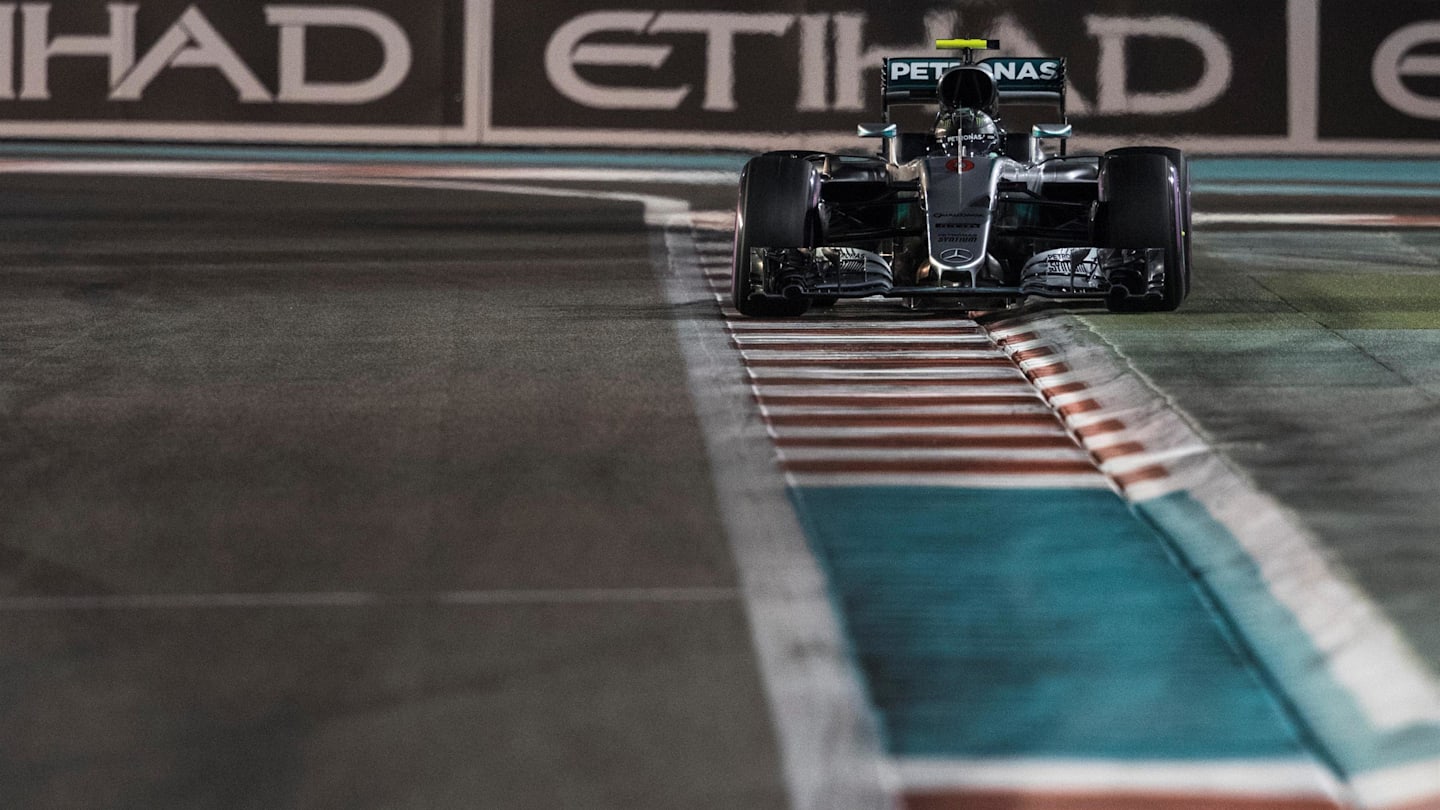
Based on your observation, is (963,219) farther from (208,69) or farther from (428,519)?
(208,69)

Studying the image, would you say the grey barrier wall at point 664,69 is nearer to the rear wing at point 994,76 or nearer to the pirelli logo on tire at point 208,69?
the pirelli logo on tire at point 208,69

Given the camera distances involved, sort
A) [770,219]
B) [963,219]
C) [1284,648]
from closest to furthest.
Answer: [1284,648]
[963,219]
[770,219]

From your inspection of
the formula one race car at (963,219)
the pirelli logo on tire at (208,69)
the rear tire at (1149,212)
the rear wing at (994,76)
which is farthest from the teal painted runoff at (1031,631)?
the pirelli logo on tire at (208,69)

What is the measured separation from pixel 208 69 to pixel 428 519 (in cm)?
1617

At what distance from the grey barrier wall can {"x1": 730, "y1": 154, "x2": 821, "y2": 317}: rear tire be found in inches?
436

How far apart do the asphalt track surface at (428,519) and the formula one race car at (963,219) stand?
33 centimetres

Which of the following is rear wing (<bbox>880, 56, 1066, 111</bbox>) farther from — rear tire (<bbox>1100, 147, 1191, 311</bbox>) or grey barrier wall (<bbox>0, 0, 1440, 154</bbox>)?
grey barrier wall (<bbox>0, 0, 1440, 154</bbox>)

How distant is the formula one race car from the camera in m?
9.01

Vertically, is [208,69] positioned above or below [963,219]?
above

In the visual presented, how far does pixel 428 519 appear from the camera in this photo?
5719mm

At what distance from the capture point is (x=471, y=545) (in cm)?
546

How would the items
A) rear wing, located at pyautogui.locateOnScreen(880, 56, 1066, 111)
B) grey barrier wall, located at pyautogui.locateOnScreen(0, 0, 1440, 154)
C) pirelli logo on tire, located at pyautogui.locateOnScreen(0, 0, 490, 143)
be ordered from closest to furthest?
rear wing, located at pyautogui.locateOnScreen(880, 56, 1066, 111) < grey barrier wall, located at pyautogui.locateOnScreen(0, 0, 1440, 154) < pirelli logo on tire, located at pyautogui.locateOnScreen(0, 0, 490, 143)

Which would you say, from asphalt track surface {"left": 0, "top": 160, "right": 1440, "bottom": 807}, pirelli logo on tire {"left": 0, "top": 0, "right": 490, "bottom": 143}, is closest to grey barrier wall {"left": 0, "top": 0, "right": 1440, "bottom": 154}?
pirelli logo on tire {"left": 0, "top": 0, "right": 490, "bottom": 143}

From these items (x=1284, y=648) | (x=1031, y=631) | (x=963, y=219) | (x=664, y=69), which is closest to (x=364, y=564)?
(x=1031, y=631)
